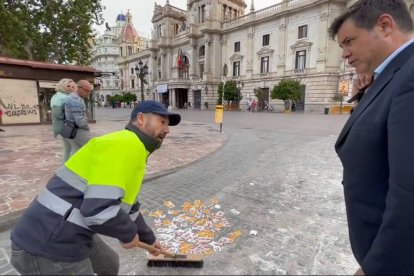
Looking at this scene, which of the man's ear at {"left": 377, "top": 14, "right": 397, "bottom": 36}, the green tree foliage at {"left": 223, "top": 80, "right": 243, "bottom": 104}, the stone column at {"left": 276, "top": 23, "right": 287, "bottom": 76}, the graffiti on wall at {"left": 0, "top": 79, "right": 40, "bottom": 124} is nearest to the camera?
the man's ear at {"left": 377, "top": 14, "right": 397, "bottom": 36}

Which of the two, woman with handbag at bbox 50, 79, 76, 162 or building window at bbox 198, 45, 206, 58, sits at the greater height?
building window at bbox 198, 45, 206, 58

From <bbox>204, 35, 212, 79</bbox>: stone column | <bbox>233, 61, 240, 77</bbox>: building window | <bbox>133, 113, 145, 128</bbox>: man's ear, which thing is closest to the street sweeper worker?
<bbox>133, 113, 145, 128</bbox>: man's ear

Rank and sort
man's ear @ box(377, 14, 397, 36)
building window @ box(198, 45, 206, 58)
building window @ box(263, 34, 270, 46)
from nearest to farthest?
man's ear @ box(377, 14, 397, 36) < building window @ box(263, 34, 270, 46) < building window @ box(198, 45, 206, 58)

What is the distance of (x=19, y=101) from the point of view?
15.0 meters

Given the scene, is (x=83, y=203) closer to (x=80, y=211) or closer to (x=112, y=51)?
(x=80, y=211)

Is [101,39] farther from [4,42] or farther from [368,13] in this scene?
[368,13]

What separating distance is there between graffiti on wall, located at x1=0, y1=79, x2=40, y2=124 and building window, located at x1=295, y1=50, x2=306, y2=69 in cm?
3061

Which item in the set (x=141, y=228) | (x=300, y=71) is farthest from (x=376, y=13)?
(x=300, y=71)

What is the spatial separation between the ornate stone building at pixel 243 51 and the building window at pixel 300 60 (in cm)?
8

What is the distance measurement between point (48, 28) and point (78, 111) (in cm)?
1811

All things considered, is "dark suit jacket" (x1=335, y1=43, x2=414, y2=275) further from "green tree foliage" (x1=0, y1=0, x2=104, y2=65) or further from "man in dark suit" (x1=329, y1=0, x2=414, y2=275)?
"green tree foliage" (x1=0, y1=0, x2=104, y2=65)

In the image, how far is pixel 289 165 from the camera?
6.71 metres

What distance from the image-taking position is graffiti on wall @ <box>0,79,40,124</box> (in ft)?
47.5

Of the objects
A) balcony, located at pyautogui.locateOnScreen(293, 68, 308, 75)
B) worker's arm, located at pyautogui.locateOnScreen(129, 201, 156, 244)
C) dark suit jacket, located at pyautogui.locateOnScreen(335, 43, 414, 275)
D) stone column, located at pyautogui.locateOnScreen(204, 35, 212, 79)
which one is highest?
stone column, located at pyautogui.locateOnScreen(204, 35, 212, 79)
